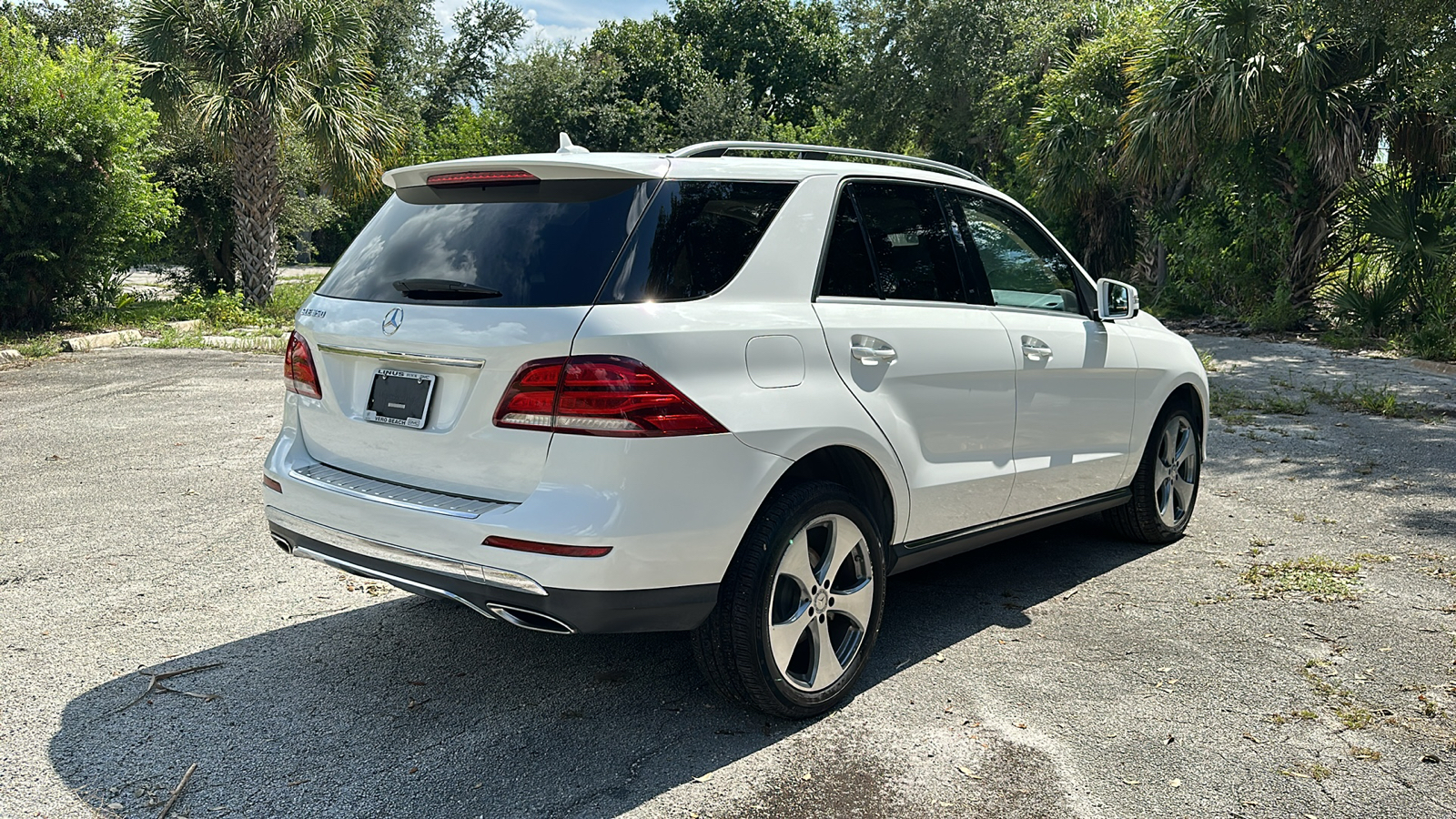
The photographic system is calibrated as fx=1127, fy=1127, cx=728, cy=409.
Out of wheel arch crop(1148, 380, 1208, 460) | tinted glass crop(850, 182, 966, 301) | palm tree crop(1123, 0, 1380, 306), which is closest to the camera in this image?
tinted glass crop(850, 182, 966, 301)

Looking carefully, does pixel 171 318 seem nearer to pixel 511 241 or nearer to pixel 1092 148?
pixel 1092 148

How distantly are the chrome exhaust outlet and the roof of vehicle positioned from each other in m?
1.32

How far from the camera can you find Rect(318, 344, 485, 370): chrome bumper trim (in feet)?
10.8

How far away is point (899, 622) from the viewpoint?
4.61 meters

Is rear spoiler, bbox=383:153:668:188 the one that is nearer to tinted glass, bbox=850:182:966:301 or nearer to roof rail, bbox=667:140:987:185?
roof rail, bbox=667:140:987:185

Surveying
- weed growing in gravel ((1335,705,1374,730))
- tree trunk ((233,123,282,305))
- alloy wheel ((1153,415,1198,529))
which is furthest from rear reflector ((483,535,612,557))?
tree trunk ((233,123,282,305))

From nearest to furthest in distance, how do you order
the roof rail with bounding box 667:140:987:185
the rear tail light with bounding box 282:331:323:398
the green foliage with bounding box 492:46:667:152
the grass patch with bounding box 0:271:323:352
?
1. the roof rail with bounding box 667:140:987:185
2. the rear tail light with bounding box 282:331:323:398
3. the grass patch with bounding box 0:271:323:352
4. the green foliage with bounding box 492:46:667:152


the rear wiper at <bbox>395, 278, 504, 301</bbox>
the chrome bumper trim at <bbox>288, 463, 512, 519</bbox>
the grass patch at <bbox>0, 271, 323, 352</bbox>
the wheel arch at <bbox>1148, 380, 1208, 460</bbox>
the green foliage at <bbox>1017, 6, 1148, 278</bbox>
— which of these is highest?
the green foliage at <bbox>1017, 6, 1148, 278</bbox>

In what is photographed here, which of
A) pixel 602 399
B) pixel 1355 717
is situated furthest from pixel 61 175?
pixel 1355 717

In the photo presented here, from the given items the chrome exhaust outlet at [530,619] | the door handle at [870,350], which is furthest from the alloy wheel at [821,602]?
the chrome exhaust outlet at [530,619]

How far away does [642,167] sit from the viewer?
3475 mm

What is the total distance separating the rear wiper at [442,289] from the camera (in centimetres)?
341

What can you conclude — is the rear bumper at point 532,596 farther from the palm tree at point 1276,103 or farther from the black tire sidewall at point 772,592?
the palm tree at point 1276,103

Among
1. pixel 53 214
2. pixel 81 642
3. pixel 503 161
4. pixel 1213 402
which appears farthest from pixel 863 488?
pixel 53 214
